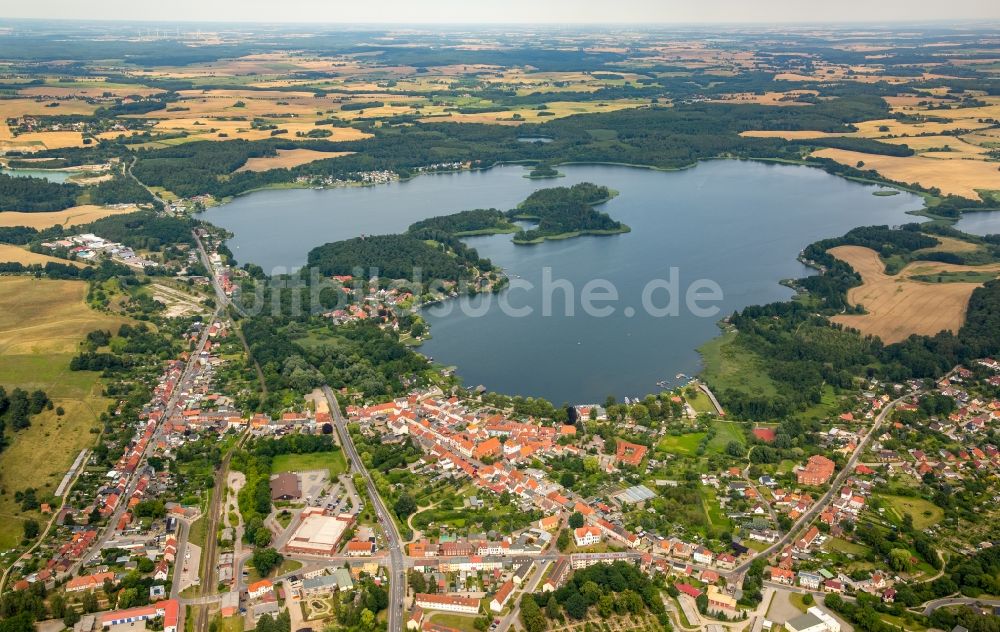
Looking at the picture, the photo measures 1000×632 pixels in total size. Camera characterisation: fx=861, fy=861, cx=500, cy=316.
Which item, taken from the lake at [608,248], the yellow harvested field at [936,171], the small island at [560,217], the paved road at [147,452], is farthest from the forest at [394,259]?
the yellow harvested field at [936,171]

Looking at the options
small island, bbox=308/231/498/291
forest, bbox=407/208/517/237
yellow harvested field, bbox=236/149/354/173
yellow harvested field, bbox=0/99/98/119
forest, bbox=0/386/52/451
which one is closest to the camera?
forest, bbox=0/386/52/451

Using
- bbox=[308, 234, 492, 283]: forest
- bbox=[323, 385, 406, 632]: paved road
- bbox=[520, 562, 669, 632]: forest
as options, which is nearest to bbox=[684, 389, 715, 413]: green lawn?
bbox=[520, 562, 669, 632]: forest

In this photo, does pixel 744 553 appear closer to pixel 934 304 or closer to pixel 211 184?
pixel 934 304

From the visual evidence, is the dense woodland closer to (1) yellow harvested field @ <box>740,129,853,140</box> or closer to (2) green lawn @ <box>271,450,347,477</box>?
(2) green lawn @ <box>271,450,347,477</box>

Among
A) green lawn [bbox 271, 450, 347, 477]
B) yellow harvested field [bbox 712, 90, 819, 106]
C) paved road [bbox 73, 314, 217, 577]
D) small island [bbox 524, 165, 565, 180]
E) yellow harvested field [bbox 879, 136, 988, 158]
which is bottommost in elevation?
green lawn [bbox 271, 450, 347, 477]

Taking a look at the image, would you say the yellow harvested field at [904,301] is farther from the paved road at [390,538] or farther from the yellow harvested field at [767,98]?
the yellow harvested field at [767,98]
